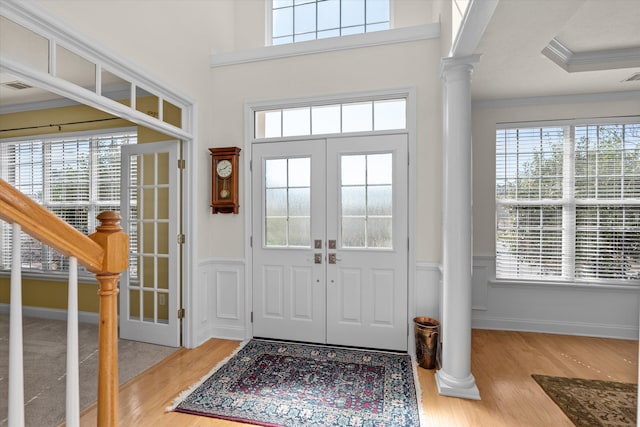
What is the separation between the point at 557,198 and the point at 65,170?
6.00 meters

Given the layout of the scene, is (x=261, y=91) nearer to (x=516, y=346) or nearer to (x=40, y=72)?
(x=40, y=72)

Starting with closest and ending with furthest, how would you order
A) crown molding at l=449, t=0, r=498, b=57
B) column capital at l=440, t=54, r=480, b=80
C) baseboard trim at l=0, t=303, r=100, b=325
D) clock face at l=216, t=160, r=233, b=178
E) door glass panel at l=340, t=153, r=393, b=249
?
crown molding at l=449, t=0, r=498, b=57 → column capital at l=440, t=54, r=480, b=80 → door glass panel at l=340, t=153, r=393, b=249 → clock face at l=216, t=160, r=233, b=178 → baseboard trim at l=0, t=303, r=100, b=325

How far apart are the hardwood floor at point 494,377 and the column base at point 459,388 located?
1.8 inches

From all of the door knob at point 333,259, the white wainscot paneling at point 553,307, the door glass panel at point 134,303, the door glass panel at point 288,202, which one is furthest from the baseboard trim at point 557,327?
the door glass panel at point 134,303

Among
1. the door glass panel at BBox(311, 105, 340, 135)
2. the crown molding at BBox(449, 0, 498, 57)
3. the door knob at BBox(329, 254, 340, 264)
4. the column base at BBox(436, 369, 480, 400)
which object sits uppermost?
the crown molding at BBox(449, 0, 498, 57)

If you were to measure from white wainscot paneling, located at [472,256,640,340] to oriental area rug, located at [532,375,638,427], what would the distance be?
1140 millimetres

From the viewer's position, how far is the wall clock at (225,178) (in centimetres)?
340

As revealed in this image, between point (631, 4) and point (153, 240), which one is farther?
point (153, 240)

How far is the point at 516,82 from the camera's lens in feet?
10.6

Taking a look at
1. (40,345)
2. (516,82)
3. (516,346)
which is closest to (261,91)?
(516,82)

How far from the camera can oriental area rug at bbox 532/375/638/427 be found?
212 centimetres

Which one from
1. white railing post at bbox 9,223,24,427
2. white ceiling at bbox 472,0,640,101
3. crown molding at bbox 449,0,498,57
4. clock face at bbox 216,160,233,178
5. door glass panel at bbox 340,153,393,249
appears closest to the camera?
white railing post at bbox 9,223,24,427

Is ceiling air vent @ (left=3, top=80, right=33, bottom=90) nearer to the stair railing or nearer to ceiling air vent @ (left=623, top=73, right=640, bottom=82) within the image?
the stair railing

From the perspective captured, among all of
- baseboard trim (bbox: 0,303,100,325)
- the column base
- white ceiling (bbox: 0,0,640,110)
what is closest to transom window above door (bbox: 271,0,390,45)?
white ceiling (bbox: 0,0,640,110)
